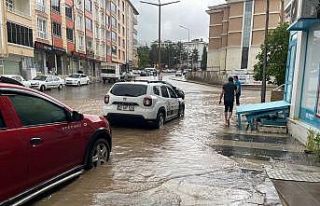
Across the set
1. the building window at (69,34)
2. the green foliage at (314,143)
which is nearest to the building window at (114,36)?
the building window at (69,34)

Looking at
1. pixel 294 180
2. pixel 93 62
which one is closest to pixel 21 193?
pixel 294 180

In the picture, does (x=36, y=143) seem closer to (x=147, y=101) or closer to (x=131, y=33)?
(x=147, y=101)

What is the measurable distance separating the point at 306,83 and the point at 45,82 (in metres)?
26.1

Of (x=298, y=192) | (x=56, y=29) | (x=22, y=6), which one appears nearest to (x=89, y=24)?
(x=56, y=29)

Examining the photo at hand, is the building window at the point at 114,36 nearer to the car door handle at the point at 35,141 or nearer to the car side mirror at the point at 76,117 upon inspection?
the car side mirror at the point at 76,117

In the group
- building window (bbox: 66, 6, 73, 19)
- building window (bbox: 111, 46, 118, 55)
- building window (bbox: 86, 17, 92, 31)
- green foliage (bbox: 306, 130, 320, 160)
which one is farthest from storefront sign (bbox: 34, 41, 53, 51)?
building window (bbox: 111, 46, 118, 55)

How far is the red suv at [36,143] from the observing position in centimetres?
399

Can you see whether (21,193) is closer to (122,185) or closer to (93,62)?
(122,185)

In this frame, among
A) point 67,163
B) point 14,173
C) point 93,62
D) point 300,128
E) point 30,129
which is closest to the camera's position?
point 14,173

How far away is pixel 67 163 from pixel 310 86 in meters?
7.35

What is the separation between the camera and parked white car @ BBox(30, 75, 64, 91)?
29.5m

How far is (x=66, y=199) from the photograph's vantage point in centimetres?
491

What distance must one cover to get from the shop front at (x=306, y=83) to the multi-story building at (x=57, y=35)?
26622 mm

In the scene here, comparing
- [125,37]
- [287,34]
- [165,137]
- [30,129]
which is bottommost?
[165,137]
